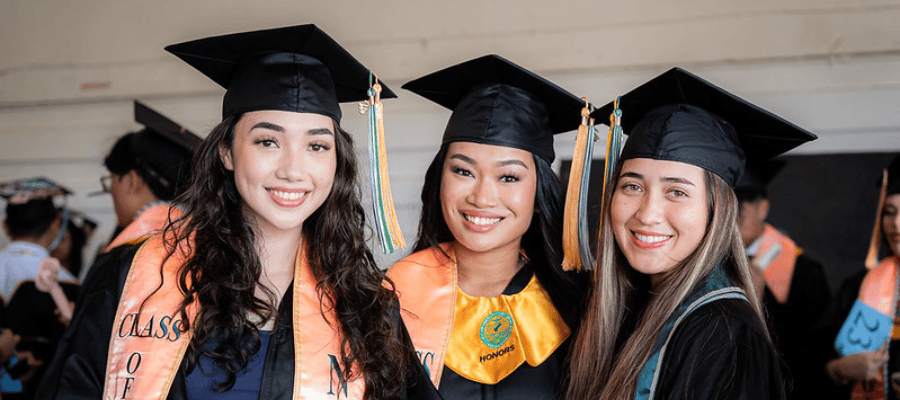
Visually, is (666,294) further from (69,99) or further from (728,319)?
(69,99)

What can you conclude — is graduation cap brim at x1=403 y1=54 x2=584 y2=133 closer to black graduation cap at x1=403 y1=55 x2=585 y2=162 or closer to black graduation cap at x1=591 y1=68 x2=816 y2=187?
black graduation cap at x1=403 y1=55 x2=585 y2=162

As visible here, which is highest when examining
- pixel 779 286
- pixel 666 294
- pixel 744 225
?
pixel 666 294

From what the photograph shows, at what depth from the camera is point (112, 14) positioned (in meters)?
5.86

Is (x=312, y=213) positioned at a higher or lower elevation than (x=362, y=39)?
lower

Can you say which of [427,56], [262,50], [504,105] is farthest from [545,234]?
[427,56]

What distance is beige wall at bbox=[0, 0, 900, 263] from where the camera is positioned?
4.47m

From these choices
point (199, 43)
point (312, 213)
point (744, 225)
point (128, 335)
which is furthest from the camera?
point (744, 225)

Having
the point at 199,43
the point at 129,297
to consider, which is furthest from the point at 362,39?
the point at 129,297

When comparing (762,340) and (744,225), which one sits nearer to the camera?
(762,340)

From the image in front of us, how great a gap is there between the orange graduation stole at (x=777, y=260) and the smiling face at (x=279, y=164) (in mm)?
3391

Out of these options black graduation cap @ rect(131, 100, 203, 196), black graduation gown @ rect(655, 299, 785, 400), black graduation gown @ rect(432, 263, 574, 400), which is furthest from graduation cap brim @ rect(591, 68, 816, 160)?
black graduation cap @ rect(131, 100, 203, 196)

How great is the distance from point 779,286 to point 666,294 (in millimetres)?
2838

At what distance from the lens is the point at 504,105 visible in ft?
8.16

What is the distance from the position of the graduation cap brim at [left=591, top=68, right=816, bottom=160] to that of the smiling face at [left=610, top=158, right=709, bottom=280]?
218mm
